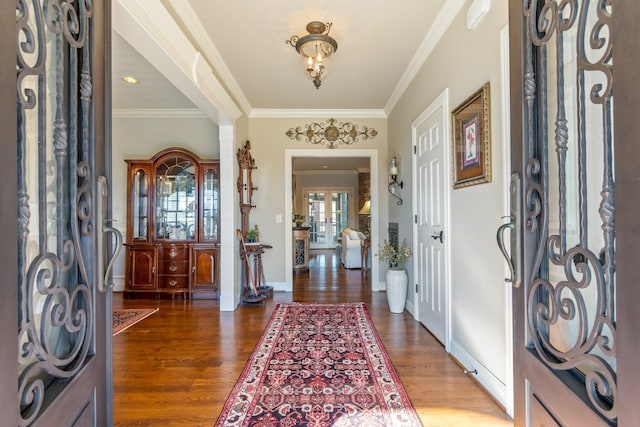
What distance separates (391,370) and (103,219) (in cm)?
199

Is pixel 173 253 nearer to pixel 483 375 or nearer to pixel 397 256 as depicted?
pixel 397 256

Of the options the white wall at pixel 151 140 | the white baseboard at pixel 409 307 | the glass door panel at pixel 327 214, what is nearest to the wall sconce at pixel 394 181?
the white baseboard at pixel 409 307

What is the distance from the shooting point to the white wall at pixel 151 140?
14.7 ft

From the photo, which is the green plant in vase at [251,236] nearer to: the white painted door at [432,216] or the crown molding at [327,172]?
the white painted door at [432,216]

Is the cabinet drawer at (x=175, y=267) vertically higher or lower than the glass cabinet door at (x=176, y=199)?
lower

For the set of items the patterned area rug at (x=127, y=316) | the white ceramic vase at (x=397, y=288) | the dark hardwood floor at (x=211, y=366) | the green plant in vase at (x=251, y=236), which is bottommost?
the dark hardwood floor at (x=211, y=366)

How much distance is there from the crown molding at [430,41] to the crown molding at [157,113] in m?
2.67

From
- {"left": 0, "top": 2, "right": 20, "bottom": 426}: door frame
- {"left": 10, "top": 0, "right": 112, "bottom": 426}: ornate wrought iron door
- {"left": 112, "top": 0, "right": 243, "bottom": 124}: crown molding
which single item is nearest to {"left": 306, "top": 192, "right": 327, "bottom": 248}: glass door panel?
{"left": 112, "top": 0, "right": 243, "bottom": 124}: crown molding

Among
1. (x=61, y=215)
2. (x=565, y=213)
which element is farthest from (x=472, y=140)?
(x=61, y=215)

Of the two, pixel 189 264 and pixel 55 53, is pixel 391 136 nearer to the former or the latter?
pixel 189 264

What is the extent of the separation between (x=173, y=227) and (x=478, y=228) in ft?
12.0

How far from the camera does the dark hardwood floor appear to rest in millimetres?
1755

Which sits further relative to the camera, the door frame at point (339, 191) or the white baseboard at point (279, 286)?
the door frame at point (339, 191)

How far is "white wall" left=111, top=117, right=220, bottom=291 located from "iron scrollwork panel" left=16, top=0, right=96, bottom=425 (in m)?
3.76
